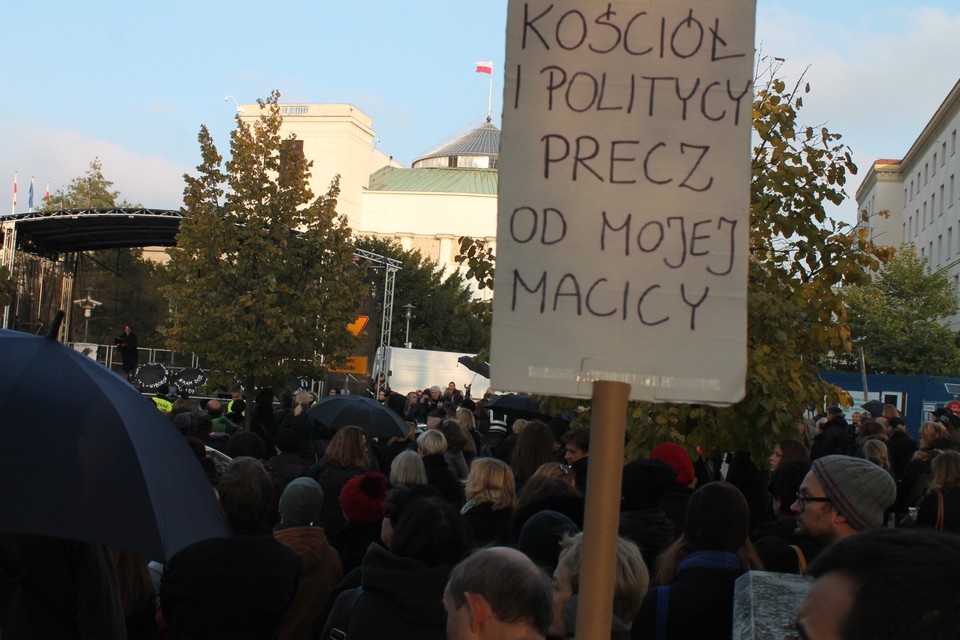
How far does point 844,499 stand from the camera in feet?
13.0

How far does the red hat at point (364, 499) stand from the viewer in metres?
5.94

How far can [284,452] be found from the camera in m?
9.44

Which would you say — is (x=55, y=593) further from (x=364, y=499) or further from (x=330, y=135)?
(x=330, y=135)

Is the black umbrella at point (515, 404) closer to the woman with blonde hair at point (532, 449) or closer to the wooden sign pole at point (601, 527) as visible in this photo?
the woman with blonde hair at point (532, 449)

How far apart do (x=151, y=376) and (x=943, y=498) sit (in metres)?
24.2

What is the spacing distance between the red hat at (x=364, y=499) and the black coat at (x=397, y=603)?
6.11ft

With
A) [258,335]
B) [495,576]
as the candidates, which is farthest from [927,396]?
[495,576]

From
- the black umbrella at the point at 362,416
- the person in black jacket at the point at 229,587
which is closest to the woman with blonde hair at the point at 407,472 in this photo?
the person in black jacket at the point at 229,587

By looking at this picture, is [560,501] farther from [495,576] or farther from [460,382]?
[460,382]

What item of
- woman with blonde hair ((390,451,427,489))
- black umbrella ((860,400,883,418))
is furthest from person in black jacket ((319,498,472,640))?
black umbrella ((860,400,883,418))

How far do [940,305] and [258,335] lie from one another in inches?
1524

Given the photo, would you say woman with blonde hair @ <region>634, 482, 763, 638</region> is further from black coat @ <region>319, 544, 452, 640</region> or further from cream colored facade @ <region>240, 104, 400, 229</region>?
cream colored facade @ <region>240, 104, 400, 229</region>

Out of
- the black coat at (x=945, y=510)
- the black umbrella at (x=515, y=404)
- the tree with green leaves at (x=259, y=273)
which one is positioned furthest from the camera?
the tree with green leaves at (x=259, y=273)

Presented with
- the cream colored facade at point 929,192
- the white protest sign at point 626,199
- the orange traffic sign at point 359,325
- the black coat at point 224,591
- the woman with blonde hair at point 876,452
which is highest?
the cream colored facade at point 929,192
